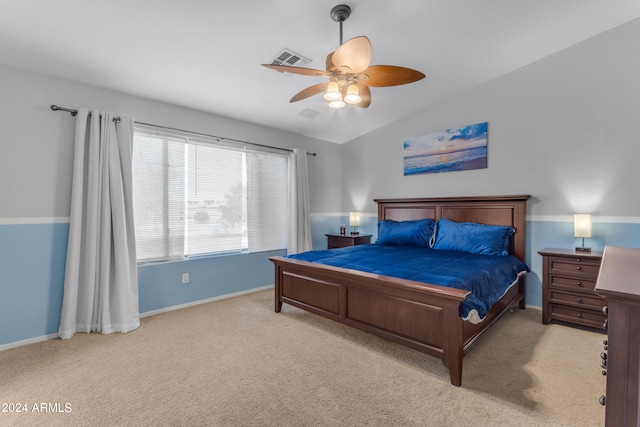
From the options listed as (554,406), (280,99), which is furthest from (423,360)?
(280,99)

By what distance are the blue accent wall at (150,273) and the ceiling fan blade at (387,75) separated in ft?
→ 8.27

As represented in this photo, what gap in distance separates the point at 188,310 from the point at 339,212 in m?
3.02

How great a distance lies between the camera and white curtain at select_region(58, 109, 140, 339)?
2717mm

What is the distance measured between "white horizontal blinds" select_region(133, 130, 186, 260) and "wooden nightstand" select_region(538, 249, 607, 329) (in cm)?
402

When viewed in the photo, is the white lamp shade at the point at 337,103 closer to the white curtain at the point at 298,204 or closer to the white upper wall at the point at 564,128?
the white curtain at the point at 298,204

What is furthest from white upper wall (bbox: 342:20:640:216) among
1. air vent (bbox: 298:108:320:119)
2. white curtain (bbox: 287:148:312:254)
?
white curtain (bbox: 287:148:312:254)

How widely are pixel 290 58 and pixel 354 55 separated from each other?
1.13 m

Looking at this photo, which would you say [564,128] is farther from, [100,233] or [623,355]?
[100,233]

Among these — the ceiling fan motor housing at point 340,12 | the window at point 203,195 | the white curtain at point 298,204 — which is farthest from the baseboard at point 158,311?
the ceiling fan motor housing at point 340,12

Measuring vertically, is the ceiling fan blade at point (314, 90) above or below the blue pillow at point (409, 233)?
above

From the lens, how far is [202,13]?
221 centimetres

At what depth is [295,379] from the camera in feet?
6.73

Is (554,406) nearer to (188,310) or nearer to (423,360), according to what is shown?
(423,360)

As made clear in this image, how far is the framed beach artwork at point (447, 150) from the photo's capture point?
3.87 m
